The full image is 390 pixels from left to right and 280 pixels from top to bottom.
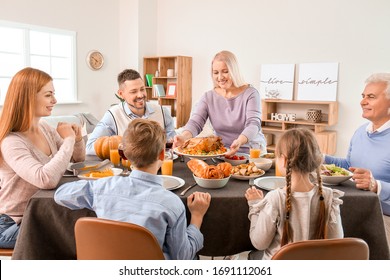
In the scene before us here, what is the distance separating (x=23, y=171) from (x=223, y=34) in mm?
4656

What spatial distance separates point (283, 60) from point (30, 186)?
13.8 feet

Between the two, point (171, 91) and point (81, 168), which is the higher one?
point (171, 91)

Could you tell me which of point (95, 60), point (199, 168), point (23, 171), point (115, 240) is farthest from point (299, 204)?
point (95, 60)

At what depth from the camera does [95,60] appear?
19.9ft

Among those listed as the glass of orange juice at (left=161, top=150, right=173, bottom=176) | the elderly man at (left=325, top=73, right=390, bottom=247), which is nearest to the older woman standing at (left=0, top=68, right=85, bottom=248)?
the glass of orange juice at (left=161, top=150, right=173, bottom=176)

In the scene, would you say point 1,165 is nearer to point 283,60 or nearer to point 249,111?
point 249,111

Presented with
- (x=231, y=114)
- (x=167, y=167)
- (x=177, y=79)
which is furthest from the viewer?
(x=177, y=79)

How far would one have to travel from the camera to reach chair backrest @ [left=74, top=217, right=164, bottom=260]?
1072 mm

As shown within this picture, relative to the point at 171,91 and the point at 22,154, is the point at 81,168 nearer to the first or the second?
the point at 22,154

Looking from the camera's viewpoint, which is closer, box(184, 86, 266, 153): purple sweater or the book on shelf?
box(184, 86, 266, 153): purple sweater

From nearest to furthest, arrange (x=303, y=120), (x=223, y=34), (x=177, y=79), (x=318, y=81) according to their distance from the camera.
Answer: (x=318, y=81) → (x=303, y=120) → (x=223, y=34) → (x=177, y=79)

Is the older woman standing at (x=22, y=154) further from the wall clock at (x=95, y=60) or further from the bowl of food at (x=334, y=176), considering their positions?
the wall clock at (x=95, y=60)

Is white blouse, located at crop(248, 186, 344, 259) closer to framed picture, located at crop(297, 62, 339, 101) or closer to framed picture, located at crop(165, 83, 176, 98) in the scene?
framed picture, located at crop(297, 62, 339, 101)
